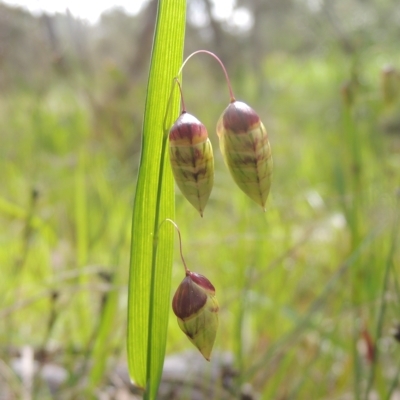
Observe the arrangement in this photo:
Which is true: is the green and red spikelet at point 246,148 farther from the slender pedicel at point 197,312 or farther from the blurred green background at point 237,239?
the blurred green background at point 237,239

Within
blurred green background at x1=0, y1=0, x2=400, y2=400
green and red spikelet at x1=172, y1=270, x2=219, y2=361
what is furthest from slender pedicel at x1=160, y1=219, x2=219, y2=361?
blurred green background at x1=0, y1=0, x2=400, y2=400

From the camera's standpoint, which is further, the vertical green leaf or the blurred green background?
the blurred green background

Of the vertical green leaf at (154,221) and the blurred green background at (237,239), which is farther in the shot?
the blurred green background at (237,239)

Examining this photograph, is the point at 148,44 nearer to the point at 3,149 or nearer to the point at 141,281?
the point at 3,149

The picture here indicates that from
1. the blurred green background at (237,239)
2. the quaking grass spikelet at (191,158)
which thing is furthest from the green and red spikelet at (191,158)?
the blurred green background at (237,239)

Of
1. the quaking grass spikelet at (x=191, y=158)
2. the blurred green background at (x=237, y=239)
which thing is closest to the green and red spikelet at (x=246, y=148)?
the quaking grass spikelet at (x=191, y=158)

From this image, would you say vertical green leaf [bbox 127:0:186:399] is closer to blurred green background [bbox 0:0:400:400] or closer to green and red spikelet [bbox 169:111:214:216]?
green and red spikelet [bbox 169:111:214:216]

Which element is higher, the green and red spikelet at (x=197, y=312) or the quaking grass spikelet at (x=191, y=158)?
the quaking grass spikelet at (x=191, y=158)
